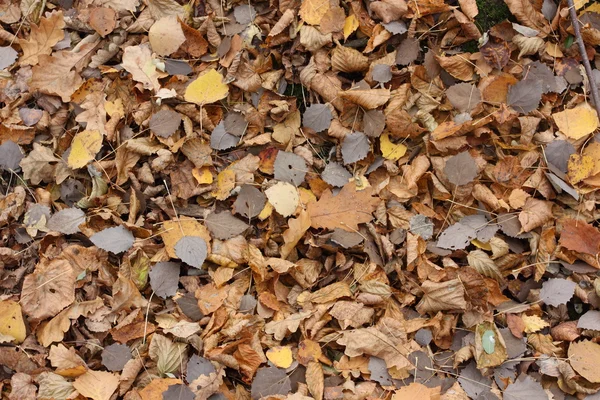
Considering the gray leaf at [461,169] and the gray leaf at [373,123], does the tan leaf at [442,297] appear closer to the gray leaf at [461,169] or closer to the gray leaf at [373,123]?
the gray leaf at [461,169]

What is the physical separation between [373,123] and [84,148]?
1213 mm

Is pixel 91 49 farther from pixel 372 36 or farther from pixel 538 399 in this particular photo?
pixel 538 399

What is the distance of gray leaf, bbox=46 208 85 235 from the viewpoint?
2.40 m

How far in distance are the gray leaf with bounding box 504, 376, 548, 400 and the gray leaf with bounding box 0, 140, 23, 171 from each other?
217cm

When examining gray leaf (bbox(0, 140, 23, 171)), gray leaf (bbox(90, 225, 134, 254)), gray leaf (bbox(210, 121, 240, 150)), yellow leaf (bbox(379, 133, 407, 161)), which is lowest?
gray leaf (bbox(90, 225, 134, 254))

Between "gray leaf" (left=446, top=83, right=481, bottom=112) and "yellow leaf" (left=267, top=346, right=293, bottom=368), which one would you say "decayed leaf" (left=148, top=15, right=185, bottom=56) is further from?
"yellow leaf" (left=267, top=346, right=293, bottom=368)

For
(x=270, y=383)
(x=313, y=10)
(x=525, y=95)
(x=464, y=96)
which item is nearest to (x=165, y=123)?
(x=313, y=10)

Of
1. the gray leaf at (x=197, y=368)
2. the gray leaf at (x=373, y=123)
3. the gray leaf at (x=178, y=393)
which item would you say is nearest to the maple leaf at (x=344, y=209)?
the gray leaf at (x=373, y=123)

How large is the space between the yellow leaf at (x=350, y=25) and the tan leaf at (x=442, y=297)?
3.57ft

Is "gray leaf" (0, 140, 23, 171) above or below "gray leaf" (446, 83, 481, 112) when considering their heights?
below

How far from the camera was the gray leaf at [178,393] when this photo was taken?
7.06 feet

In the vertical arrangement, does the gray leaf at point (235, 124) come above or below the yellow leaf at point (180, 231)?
above

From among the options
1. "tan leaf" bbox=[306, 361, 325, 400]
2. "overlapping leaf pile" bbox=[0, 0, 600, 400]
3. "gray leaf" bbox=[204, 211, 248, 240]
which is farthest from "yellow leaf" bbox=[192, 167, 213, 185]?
"tan leaf" bbox=[306, 361, 325, 400]

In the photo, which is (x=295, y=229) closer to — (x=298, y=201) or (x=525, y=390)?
(x=298, y=201)
